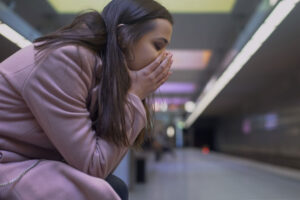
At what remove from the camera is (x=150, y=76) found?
26.1 inches

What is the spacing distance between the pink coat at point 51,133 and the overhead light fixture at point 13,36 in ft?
1.69

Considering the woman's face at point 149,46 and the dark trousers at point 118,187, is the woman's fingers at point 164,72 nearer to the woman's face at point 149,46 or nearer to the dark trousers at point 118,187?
the woman's face at point 149,46

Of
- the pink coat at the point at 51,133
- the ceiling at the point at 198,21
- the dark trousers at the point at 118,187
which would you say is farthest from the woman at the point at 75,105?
the ceiling at the point at 198,21

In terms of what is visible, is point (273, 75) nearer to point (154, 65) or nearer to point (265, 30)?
point (265, 30)

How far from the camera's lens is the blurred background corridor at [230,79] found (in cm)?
299

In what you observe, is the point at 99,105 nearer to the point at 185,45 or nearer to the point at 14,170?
the point at 14,170

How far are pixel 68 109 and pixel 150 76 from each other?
0.23 metres

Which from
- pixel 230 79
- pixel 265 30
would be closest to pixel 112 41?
pixel 265 30

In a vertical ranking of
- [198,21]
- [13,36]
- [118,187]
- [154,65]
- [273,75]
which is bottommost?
[273,75]

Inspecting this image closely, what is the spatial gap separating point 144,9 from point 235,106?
14.1 metres

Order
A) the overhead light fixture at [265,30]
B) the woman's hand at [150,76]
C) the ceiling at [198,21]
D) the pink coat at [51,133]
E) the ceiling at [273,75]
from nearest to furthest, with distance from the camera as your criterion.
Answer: the pink coat at [51,133] → the woman's hand at [150,76] → the overhead light fixture at [265,30] → the ceiling at [198,21] → the ceiling at [273,75]

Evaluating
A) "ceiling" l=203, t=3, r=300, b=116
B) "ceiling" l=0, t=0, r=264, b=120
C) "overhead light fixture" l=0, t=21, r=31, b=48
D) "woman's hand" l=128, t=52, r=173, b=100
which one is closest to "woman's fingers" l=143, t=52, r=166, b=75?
"woman's hand" l=128, t=52, r=173, b=100

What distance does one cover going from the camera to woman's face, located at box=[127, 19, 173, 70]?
661 millimetres

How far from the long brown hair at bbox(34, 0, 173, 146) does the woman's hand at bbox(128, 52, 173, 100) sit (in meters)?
0.03
